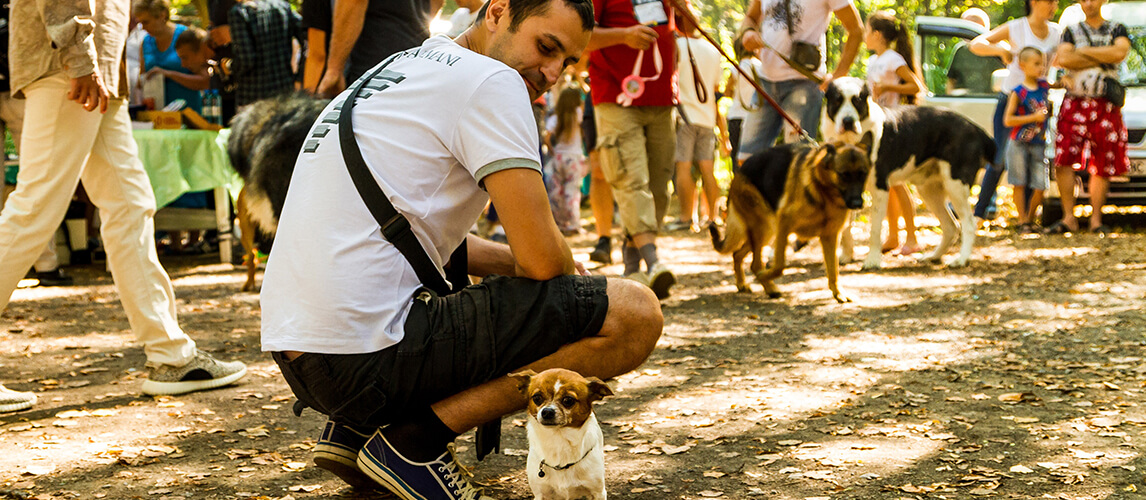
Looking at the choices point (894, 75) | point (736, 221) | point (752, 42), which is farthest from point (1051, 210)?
point (736, 221)

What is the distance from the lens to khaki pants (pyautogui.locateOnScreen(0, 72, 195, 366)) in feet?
12.0

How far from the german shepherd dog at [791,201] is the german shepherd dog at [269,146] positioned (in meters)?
2.69

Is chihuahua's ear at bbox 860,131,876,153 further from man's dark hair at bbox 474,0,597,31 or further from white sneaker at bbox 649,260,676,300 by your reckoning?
man's dark hair at bbox 474,0,597,31

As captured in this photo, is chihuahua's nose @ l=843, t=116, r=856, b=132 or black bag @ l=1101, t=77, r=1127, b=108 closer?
chihuahua's nose @ l=843, t=116, r=856, b=132

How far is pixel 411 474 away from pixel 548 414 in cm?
41

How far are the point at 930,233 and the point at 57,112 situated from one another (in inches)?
338

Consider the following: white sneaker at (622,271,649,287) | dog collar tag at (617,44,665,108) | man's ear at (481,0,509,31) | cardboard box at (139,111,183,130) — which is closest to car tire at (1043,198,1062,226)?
white sneaker at (622,271,649,287)

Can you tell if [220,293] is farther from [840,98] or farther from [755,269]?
[840,98]

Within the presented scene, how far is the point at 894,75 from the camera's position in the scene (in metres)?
8.81

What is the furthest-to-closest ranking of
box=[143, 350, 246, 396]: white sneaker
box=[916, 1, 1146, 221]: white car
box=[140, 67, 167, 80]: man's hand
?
box=[916, 1, 1146, 221]: white car → box=[140, 67, 167, 80]: man's hand → box=[143, 350, 246, 396]: white sneaker

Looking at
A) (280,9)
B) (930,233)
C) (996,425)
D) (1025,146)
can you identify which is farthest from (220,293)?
(1025,146)

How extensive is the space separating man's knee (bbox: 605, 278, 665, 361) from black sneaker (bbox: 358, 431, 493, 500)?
0.54 meters

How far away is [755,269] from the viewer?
6.65m

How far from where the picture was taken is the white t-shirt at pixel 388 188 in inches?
95.0
